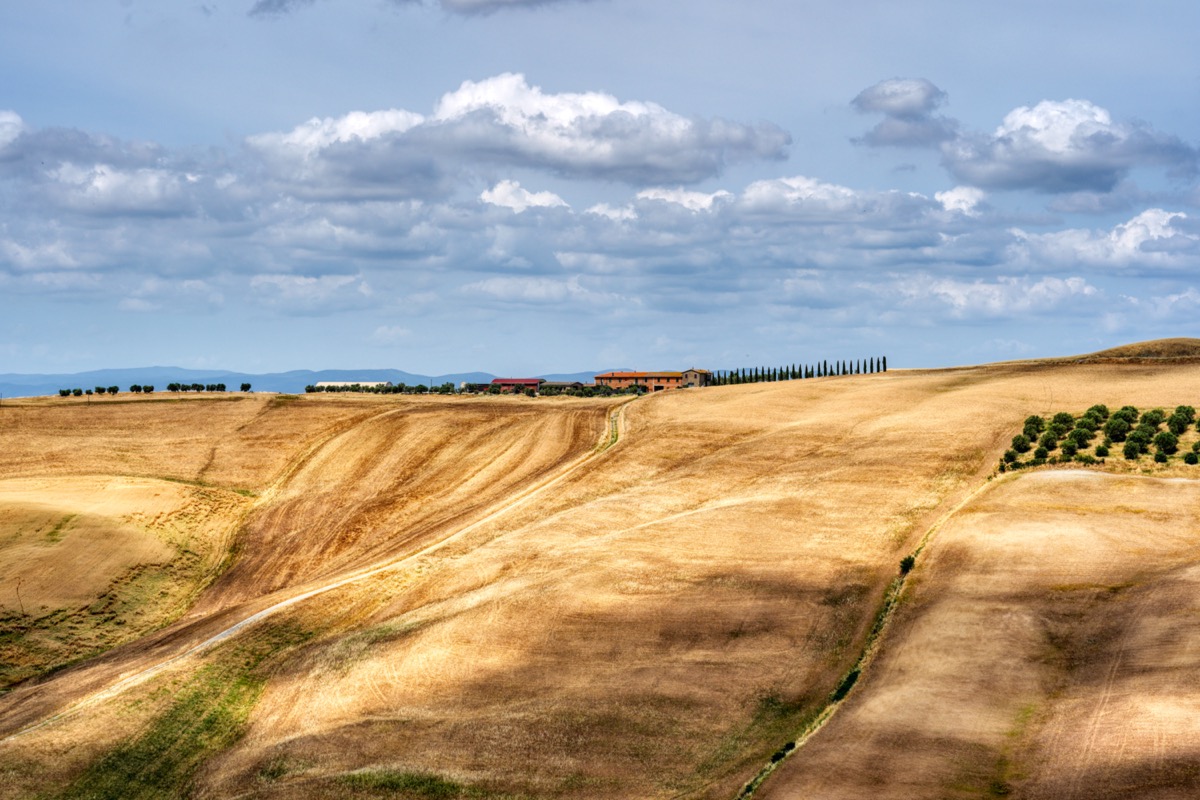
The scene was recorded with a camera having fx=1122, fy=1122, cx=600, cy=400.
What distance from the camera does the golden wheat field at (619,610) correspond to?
137ft

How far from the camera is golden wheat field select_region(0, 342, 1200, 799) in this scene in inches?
1645

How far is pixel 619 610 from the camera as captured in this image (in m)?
57.5

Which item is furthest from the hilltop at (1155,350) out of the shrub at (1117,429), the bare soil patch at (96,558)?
the bare soil patch at (96,558)

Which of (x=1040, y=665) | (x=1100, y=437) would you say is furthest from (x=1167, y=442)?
(x=1040, y=665)

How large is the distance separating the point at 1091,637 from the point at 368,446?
66400mm

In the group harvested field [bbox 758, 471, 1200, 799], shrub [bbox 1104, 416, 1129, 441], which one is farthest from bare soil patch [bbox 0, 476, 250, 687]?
shrub [bbox 1104, 416, 1129, 441]

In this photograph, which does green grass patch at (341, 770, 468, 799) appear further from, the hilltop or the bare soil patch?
the hilltop

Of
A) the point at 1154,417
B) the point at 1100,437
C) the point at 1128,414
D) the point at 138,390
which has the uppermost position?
the point at 138,390

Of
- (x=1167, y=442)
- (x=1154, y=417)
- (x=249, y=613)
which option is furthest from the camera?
(x=1154, y=417)

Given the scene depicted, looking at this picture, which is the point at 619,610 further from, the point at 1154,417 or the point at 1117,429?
the point at 1154,417

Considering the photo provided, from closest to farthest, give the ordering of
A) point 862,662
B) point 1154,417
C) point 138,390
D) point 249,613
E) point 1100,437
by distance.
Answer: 1. point 862,662
2. point 249,613
3. point 1100,437
4. point 1154,417
5. point 138,390

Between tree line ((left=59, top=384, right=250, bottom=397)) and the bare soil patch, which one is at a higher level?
tree line ((left=59, top=384, right=250, bottom=397))

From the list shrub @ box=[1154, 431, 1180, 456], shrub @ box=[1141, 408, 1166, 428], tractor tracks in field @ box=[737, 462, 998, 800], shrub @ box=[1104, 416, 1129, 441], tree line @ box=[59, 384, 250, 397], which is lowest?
tractor tracks in field @ box=[737, 462, 998, 800]

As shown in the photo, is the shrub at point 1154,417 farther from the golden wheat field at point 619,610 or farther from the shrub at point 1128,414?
the golden wheat field at point 619,610
